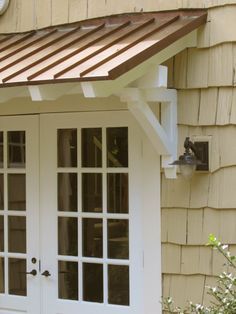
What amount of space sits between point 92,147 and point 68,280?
0.94 m

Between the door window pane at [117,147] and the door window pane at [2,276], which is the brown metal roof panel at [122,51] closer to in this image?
the door window pane at [117,147]

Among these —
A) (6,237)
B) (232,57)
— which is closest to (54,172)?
(6,237)

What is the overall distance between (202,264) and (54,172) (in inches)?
49.3

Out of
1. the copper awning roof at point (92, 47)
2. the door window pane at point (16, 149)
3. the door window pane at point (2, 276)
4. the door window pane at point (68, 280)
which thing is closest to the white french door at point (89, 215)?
the door window pane at point (68, 280)

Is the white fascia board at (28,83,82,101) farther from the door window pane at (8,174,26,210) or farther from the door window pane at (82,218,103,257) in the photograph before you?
the door window pane at (8,174,26,210)

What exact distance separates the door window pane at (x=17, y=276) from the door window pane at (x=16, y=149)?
0.69 meters

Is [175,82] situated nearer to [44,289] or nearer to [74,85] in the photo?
[74,85]

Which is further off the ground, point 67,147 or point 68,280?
point 67,147

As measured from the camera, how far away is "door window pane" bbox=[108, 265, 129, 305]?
15.0 ft

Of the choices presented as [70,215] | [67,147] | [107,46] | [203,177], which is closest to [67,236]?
[70,215]

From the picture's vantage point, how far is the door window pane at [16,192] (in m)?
5.04

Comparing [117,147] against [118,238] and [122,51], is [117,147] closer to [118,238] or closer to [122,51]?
[118,238]

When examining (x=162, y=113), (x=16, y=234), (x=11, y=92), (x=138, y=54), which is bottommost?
(x=16, y=234)

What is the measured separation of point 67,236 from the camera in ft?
15.9
